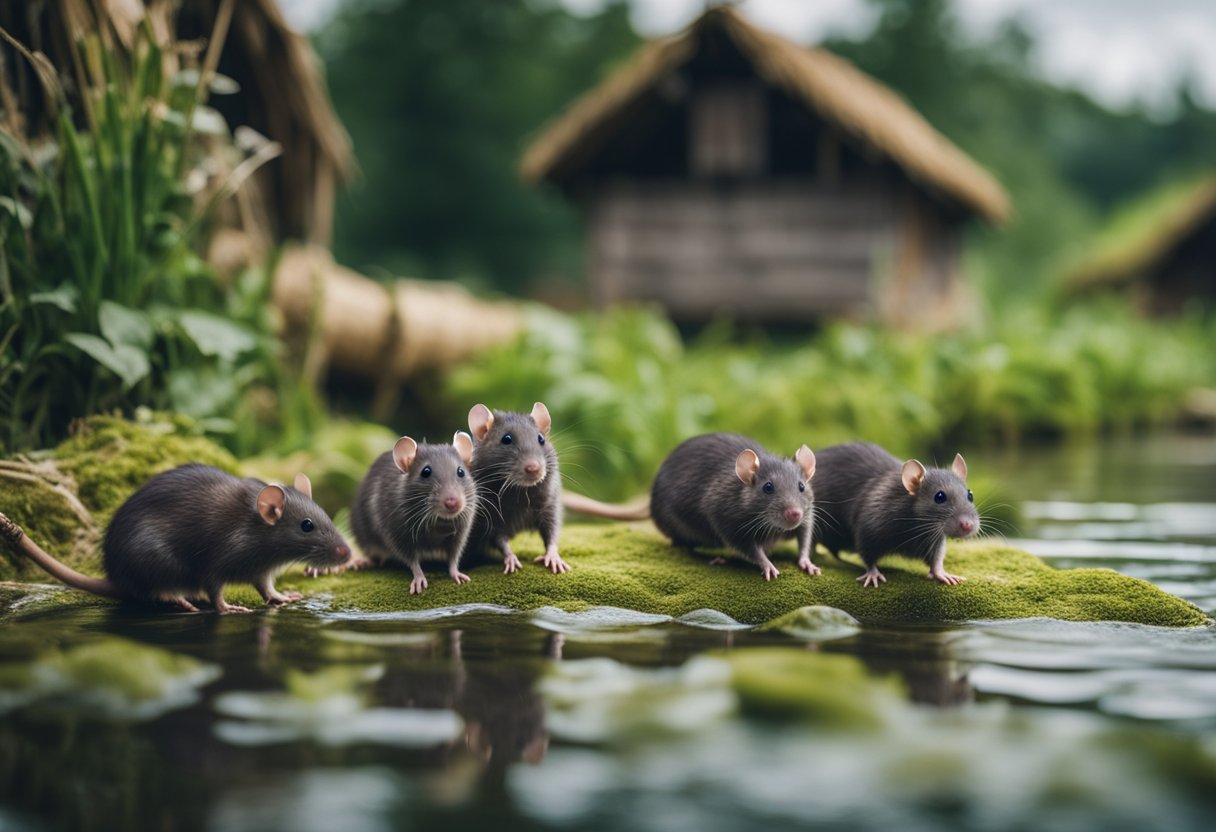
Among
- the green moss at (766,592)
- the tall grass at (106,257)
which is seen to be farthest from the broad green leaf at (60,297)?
the green moss at (766,592)

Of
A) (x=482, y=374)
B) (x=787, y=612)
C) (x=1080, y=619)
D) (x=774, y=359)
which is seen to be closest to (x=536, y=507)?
(x=787, y=612)

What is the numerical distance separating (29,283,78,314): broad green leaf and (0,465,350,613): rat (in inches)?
50.1

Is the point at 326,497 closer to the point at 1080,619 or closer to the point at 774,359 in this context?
the point at 1080,619

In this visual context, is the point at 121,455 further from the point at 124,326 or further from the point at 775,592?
the point at 775,592

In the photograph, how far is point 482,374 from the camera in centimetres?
1208

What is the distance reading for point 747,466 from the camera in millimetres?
5141

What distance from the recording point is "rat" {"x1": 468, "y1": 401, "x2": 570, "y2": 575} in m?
5.05

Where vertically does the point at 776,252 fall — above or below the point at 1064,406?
above

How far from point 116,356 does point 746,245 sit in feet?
51.0

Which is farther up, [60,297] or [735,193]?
[735,193]

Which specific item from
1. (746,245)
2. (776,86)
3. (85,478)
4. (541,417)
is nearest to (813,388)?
(541,417)

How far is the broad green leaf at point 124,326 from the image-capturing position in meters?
6.09

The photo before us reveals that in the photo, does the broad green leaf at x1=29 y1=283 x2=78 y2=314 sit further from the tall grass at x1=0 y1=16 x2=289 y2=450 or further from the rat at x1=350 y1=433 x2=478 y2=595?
the rat at x1=350 y1=433 x2=478 y2=595

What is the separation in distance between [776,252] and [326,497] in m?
13.7
